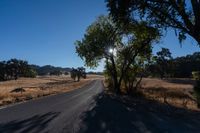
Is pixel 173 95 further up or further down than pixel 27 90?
further down

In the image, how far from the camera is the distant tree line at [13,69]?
162 meters

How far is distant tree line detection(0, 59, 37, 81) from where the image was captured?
16200cm

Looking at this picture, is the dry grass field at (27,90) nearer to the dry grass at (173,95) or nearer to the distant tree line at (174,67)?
the dry grass at (173,95)

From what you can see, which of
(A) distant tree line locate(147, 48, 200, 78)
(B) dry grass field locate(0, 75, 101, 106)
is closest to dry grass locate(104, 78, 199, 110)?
(B) dry grass field locate(0, 75, 101, 106)

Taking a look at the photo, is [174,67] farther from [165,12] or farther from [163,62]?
[165,12]

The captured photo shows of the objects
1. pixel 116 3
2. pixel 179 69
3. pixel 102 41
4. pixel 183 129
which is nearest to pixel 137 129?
pixel 183 129

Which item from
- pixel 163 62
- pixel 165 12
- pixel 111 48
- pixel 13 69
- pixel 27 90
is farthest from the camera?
pixel 13 69

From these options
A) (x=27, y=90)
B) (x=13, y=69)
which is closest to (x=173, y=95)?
(x=27, y=90)

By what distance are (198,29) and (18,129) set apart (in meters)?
10.4

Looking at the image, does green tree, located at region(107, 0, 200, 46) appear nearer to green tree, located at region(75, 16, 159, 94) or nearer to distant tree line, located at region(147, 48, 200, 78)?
green tree, located at region(75, 16, 159, 94)

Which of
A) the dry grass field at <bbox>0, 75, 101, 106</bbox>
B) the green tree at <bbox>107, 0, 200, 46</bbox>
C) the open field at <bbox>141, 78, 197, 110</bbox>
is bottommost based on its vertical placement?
the open field at <bbox>141, 78, 197, 110</bbox>

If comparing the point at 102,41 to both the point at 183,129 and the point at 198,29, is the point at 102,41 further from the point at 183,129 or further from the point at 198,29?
the point at 183,129

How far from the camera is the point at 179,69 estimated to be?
13825 centimetres

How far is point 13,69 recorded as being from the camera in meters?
168
